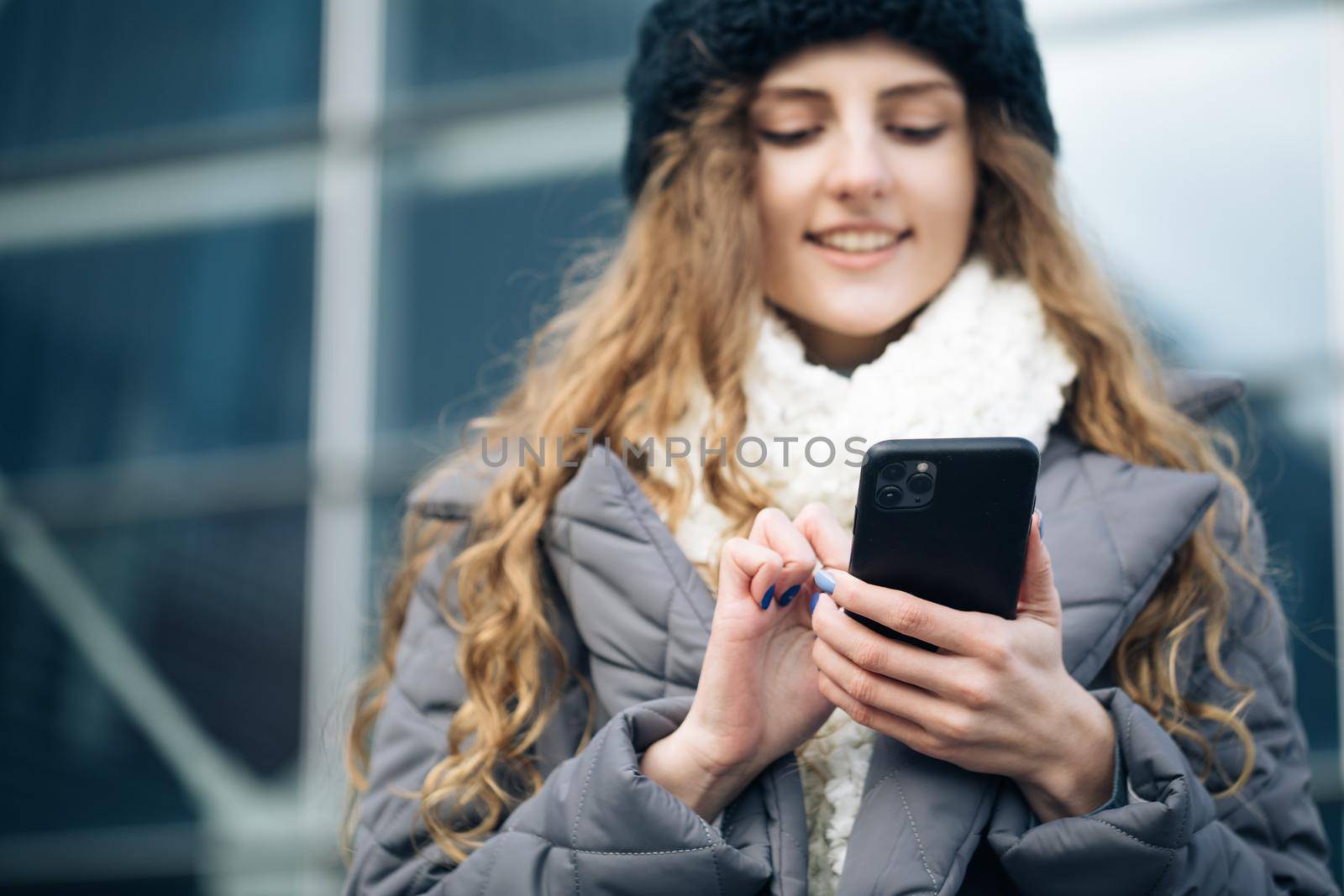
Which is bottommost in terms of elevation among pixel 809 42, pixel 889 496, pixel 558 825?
pixel 558 825

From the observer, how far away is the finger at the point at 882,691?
1222 millimetres

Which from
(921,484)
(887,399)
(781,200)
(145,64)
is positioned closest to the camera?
(921,484)

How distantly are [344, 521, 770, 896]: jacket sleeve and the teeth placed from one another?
678 millimetres

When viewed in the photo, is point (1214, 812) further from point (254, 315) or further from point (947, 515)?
point (254, 315)

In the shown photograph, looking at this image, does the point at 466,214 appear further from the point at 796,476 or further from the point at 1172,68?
the point at 796,476

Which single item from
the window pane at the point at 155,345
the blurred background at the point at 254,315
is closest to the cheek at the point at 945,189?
the blurred background at the point at 254,315

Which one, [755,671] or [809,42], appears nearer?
[755,671]

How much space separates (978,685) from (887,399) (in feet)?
1.73

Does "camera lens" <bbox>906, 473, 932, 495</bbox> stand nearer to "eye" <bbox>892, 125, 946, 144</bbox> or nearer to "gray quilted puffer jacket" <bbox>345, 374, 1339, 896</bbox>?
"gray quilted puffer jacket" <bbox>345, 374, 1339, 896</bbox>

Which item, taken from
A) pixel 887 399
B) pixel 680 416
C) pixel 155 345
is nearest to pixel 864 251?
pixel 887 399

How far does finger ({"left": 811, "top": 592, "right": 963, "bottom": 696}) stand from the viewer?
1197mm

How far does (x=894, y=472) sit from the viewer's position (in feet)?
3.73

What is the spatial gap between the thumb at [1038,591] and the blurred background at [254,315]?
2853 millimetres

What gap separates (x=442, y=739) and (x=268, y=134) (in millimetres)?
3768
